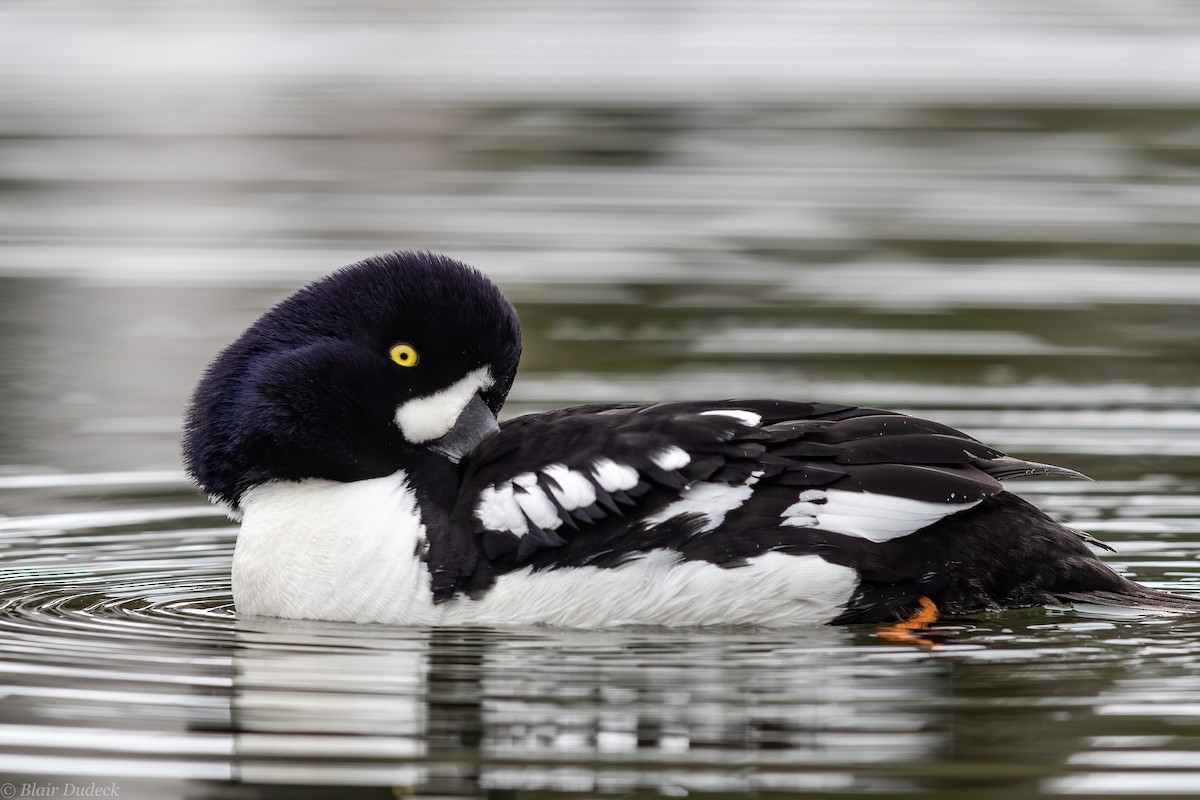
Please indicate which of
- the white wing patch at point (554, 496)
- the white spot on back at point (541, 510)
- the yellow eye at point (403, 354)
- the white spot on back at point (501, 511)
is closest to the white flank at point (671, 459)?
the white wing patch at point (554, 496)

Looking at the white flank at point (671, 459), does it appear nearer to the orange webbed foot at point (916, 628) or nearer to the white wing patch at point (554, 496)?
the white wing patch at point (554, 496)

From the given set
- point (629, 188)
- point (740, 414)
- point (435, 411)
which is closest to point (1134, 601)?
point (740, 414)

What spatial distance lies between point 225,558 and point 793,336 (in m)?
4.32

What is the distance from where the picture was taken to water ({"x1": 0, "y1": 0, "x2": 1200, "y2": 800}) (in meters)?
5.30

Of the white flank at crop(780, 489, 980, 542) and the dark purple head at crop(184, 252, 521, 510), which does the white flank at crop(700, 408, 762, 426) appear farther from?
the dark purple head at crop(184, 252, 521, 510)

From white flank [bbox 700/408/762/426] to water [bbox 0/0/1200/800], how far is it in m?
0.69

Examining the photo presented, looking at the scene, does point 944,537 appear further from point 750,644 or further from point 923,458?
point 750,644

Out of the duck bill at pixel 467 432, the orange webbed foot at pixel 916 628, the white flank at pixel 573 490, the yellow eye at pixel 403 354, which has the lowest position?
the orange webbed foot at pixel 916 628

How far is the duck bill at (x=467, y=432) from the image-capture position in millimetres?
6820

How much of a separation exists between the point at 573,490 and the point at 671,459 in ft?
1.05

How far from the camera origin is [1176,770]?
5008mm

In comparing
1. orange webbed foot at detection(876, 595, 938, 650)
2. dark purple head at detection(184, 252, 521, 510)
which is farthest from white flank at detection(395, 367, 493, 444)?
orange webbed foot at detection(876, 595, 938, 650)

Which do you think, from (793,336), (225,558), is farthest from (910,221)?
(225,558)

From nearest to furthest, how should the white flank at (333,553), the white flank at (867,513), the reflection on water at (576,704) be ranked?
the reflection on water at (576,704) → the white flank at (867,513) → the white flank at (333,553)
